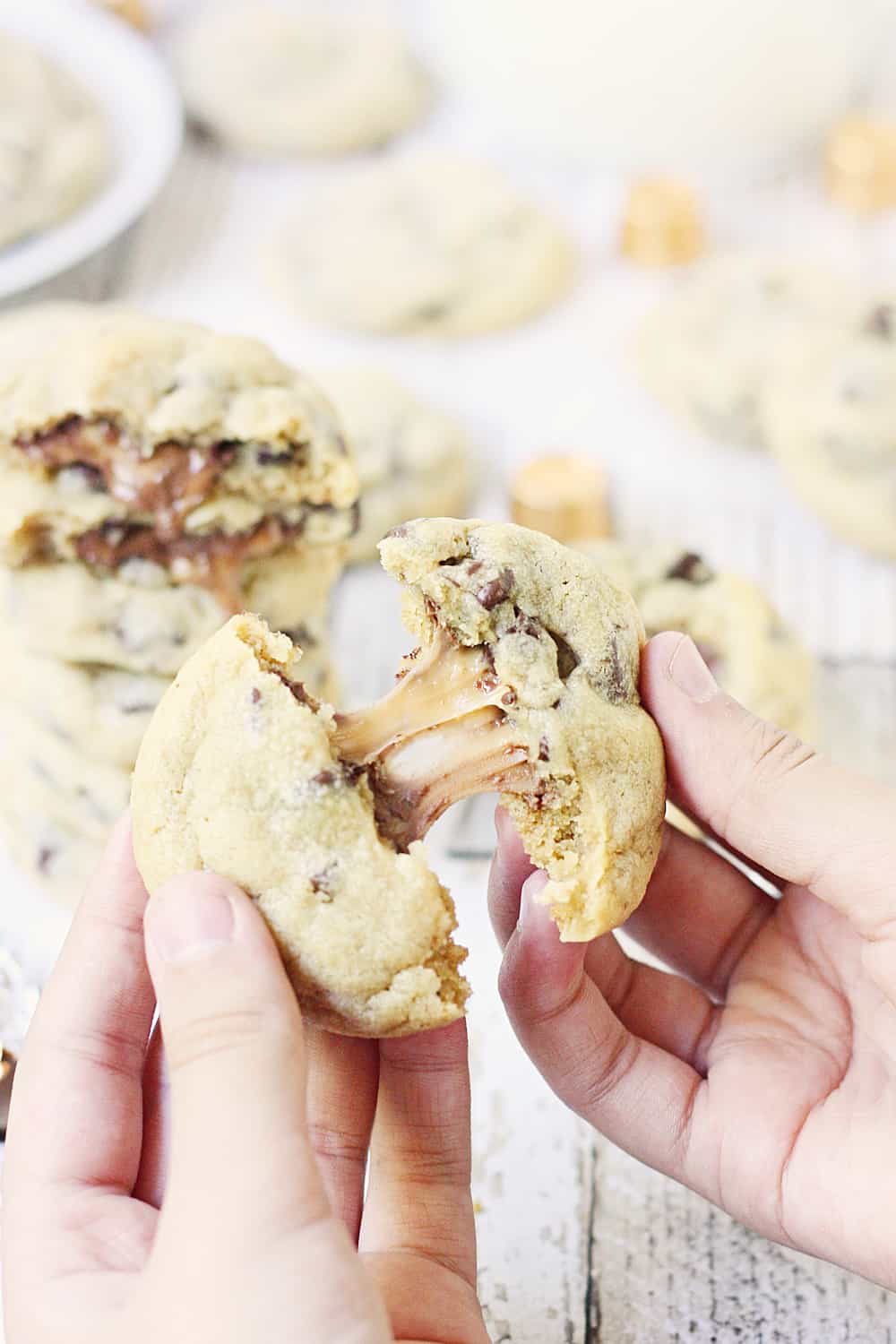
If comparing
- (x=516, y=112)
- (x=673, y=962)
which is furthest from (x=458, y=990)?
(x=516, y=112)

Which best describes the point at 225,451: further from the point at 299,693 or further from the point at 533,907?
the point at 533,907

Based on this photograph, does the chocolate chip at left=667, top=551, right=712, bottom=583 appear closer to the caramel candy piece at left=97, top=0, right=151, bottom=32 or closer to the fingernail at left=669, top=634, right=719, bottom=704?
the fingernail at left=669, top=634, right=719, bottom=704

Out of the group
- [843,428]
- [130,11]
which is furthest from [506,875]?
[130,11]

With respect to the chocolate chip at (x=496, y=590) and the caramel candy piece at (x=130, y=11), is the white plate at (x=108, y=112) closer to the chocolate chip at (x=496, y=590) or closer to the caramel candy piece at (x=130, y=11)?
the caramel candy piece at (x=130, y=11)

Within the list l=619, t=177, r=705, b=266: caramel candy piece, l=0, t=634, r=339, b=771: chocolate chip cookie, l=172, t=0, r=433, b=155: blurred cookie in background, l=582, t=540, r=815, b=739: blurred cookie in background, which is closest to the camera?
l=0, t=634, r=339, b=771: chocolate chip cookie

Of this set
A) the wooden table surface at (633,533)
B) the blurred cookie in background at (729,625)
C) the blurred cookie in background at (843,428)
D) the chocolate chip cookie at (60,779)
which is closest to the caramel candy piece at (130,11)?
the wooden table surface at (633,533)

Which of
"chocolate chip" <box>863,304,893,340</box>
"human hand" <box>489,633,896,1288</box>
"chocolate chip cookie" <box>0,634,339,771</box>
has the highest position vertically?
"chocolate chip" <box>863,304,893,340</box>

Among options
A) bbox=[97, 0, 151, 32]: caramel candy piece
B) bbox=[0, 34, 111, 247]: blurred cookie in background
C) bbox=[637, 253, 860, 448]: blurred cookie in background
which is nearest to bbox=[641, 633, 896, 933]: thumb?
bbox=[637, 253, 860, 448]: blurred cookie in background
